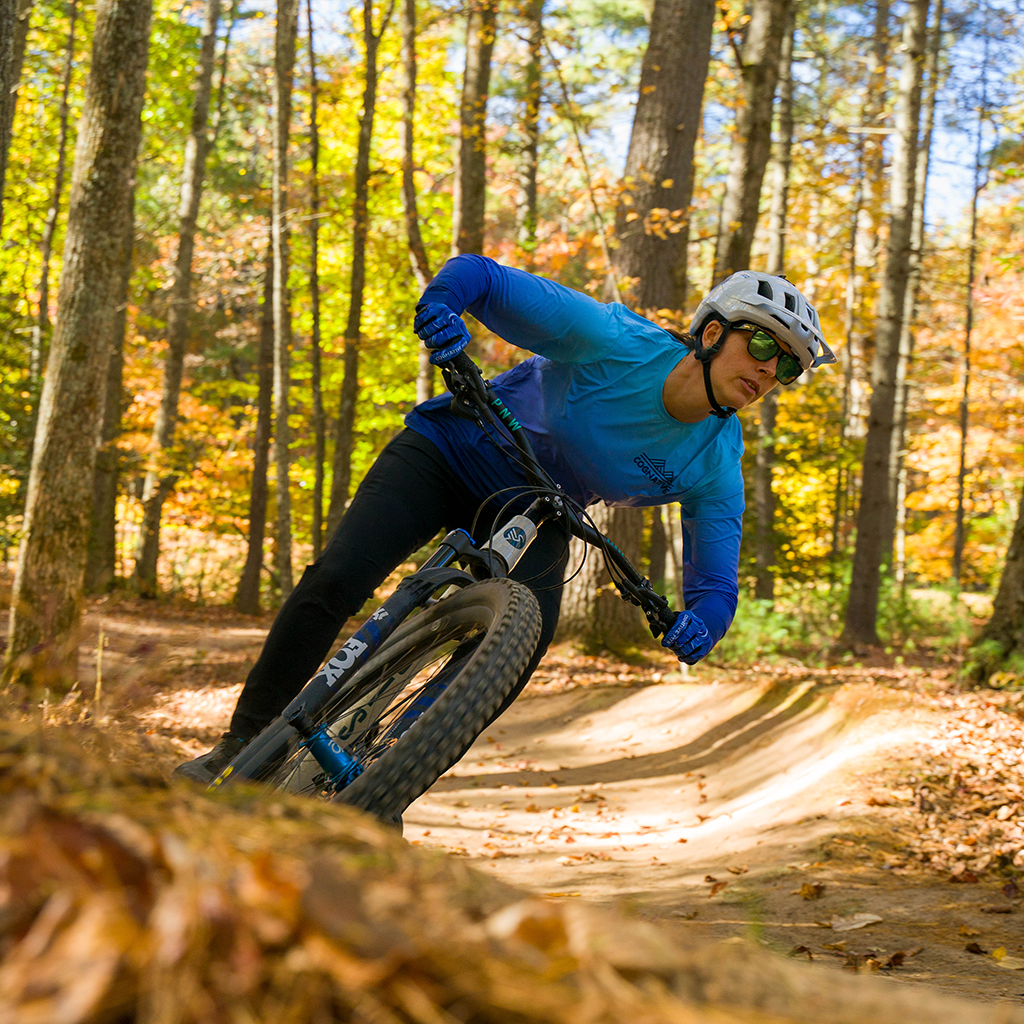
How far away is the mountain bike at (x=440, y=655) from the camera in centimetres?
230

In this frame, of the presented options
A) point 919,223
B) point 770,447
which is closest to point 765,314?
point 770,447

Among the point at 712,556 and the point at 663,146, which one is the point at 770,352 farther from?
the point at 663,146

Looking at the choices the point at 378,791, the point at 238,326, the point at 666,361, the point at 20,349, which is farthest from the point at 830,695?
the point at 238,326

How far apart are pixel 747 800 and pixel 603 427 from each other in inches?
166

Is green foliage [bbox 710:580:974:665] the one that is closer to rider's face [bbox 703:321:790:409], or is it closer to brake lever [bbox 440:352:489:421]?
rider's face [bbox 703:321:790:409]

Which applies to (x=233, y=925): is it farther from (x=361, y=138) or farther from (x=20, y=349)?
(x=20, y=349)

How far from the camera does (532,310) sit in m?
3.48

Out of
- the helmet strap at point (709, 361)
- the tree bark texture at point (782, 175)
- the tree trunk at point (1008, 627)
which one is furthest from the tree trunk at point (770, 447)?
the helmet strap at point (709, 361)

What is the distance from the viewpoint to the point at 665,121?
11.0 meters

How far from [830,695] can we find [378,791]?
6.96 meters

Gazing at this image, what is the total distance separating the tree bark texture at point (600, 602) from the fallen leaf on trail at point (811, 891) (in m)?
6.71

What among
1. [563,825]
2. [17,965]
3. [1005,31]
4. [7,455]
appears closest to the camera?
[17,965]

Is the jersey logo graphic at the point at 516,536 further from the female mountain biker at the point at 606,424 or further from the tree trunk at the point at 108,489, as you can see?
the tree trunk at the point at 108,489

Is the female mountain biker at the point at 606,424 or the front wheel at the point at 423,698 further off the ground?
the female mountain biker at the point at 606,424
